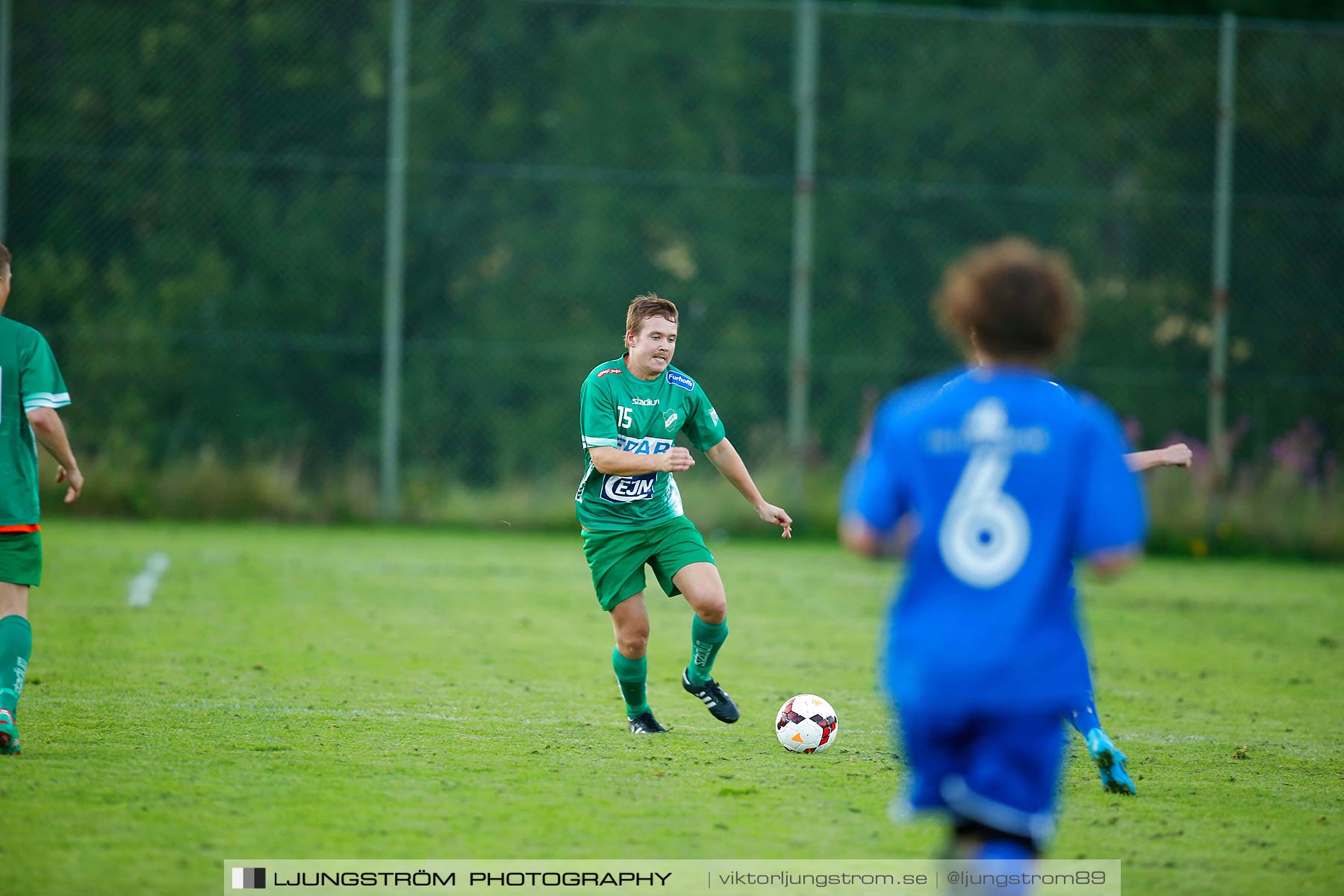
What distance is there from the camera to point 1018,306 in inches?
118

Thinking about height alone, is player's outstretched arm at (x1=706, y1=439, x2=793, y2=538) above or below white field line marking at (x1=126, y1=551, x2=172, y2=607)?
above

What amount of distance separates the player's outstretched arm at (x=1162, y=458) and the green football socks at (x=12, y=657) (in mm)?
4056

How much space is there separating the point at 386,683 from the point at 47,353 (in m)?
2.38

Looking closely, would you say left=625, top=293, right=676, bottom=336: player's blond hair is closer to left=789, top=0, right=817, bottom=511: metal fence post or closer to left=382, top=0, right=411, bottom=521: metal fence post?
left=789, top=0, right=817, bottom=511: metal fence post

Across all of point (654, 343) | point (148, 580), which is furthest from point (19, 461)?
point (148, 580)

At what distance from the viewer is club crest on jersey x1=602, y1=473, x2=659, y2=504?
6.07 meters

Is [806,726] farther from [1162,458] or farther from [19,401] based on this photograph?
[19,401]

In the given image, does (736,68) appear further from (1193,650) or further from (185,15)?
(1193,650)

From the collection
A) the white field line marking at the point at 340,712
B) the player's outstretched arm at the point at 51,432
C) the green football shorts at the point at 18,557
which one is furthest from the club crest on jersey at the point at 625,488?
the green football shorts at the point at 18,557

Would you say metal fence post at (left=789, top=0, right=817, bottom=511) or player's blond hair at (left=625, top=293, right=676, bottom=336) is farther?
metal fence post at (left=789, top=0, right=817, bottom=511)

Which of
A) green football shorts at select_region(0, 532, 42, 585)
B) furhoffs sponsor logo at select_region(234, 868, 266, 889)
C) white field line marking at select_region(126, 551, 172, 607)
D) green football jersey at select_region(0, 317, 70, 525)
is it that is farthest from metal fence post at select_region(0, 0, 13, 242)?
furhoffs sponsor logo at select_region(234, 868, 266, 889)

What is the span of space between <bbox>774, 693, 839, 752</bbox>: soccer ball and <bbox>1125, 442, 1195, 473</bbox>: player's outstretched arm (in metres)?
1.71

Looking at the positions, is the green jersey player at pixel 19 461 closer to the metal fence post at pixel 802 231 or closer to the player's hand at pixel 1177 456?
the player's hand at pixel 1177 456

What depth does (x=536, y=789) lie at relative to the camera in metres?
4.80
